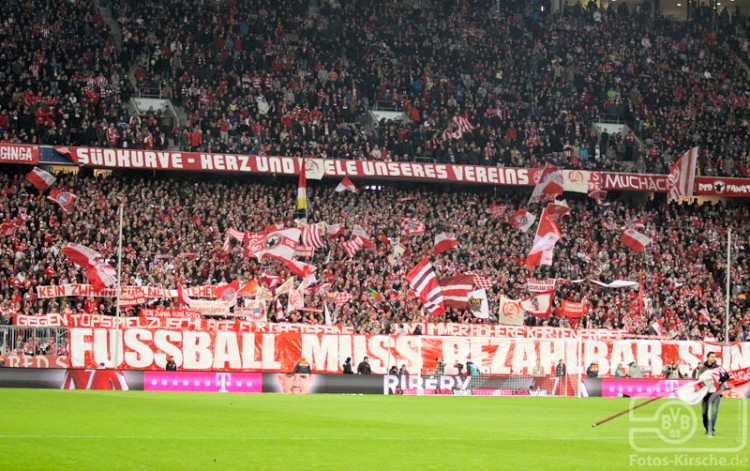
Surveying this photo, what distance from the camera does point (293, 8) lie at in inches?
2537

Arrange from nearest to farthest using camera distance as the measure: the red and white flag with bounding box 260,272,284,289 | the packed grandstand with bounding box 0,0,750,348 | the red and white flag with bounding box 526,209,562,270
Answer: the red and white flag with bounding box 260,272,284,289 → the packed grandstand with bounding box 0,0,750,348 → the red and white flag with bounding box 526,209,562,270

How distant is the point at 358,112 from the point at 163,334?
71.9 ft

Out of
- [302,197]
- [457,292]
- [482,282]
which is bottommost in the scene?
[457,292]

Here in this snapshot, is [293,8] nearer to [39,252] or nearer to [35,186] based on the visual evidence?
[35,186]

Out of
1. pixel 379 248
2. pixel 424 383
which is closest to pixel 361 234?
pixel 379 248

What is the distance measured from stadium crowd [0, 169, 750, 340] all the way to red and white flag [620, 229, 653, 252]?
35.5 inches

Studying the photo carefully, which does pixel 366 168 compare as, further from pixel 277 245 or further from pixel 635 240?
pixel 635 240

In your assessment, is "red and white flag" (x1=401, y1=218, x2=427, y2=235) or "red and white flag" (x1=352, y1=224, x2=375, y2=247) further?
"red and white flag" (x1=401, y1=218, x2=427, y2=235)

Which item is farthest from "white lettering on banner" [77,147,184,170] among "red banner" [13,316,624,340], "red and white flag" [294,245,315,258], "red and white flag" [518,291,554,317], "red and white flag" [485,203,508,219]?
"red and white flag" [518,291,554,317]

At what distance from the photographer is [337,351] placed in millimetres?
44062

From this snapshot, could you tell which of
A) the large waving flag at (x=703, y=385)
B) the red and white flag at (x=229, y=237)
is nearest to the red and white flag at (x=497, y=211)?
the red and white flag at (x=229, y=237)

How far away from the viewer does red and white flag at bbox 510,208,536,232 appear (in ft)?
183

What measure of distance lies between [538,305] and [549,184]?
8637 millimetres

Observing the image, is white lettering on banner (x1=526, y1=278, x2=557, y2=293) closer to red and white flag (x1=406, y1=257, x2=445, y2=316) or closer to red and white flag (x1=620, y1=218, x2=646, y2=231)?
red and white flag (x1=406, y1=257, x2=445, y2=316)
